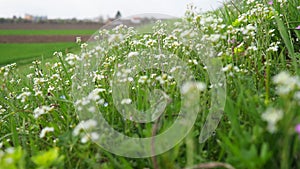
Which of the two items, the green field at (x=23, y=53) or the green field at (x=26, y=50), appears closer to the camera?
the green field at (x=23, y=53)

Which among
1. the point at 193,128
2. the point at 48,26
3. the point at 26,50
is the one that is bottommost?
the point at 26,50

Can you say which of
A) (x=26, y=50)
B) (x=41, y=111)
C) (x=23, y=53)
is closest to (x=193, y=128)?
(x=41, y=111)

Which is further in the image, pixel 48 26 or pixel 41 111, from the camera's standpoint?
pixel 48 26

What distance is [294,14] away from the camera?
11.3 ft

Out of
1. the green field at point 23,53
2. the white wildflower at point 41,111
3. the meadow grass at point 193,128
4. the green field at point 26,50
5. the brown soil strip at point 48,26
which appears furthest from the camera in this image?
the brown soil strip at point 48,26

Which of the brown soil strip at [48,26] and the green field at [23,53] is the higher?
the brown soil strip at [48,26]

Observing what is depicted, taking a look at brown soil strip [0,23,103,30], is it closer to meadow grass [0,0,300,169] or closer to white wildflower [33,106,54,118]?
meadow grass [0,0,300,169]

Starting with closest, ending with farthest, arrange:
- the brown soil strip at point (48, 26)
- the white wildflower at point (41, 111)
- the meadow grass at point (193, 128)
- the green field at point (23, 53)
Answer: the meadow grass at point (193, 128) → the white wildflower at point (41, 111) → the green field at point (23, 53) → the brown soil strip at point (48, 26)

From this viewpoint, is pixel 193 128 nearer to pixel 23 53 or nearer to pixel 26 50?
pixel 23 53

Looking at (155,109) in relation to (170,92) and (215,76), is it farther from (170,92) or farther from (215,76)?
(215,76)


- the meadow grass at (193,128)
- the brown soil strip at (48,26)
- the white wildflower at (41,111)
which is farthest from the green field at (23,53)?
the brown soil strip at (48,26)

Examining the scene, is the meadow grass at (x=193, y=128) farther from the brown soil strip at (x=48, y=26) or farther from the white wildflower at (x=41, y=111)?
the brown soil strip at (x=48, y=26)

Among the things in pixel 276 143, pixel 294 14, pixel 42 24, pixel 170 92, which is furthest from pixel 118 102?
pixel 42 24

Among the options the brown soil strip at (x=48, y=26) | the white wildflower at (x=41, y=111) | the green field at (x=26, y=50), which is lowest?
the green field at (x=26, y=50)
